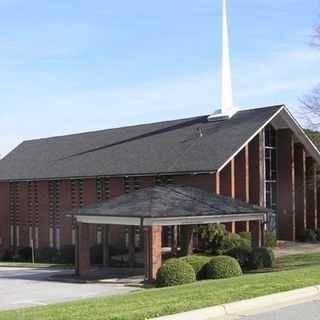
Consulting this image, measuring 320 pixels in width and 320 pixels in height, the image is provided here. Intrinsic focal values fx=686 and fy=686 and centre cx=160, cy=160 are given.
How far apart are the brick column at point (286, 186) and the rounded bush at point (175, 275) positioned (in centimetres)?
2057

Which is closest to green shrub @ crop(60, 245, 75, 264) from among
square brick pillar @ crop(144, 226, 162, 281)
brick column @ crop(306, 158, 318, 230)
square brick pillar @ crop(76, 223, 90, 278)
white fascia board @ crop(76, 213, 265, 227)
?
square brick pillar @ crop(76, 223, 90, 278)

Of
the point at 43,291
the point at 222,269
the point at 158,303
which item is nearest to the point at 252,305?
the point at 158,303

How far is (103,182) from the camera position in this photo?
133 ft

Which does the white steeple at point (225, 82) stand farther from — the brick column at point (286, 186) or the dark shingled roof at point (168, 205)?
the dark shingled roof at point (168, 205)

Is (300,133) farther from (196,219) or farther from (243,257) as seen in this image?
(196,219)

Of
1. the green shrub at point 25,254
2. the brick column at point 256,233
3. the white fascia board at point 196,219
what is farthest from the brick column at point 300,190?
the green shrub at point 25,254

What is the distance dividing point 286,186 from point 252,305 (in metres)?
28.6

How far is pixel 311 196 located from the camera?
138 feet

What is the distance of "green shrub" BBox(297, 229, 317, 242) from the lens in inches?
1553

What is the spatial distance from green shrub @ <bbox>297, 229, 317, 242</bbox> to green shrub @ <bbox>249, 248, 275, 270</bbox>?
15.2 metres

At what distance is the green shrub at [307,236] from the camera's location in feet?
129

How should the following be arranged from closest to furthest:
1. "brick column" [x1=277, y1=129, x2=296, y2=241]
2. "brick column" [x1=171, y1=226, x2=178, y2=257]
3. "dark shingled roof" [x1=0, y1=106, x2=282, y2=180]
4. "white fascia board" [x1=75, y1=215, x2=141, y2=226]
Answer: "white fascia board" [x1=75, y1=215, x2=141, y2=226], "brick column" [x1=171, y1=226, x2=178, y2=257], "dark shingled roof" [x1=0, y1=106, x2=282, y2=180], "brick column" [x1=277, y1=129, x2=296, y2=241]

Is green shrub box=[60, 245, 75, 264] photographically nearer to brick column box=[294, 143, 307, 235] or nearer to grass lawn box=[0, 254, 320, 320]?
brick column box=[294, 143, 307, 235]

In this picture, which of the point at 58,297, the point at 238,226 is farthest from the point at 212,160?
the point at 58,297
